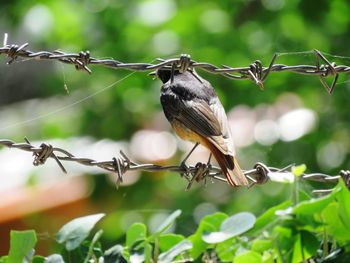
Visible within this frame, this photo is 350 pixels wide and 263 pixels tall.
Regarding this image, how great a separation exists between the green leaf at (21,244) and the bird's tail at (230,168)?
2.86 feet

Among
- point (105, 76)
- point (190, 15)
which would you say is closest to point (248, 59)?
point (190, 15)

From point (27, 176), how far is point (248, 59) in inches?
86.6

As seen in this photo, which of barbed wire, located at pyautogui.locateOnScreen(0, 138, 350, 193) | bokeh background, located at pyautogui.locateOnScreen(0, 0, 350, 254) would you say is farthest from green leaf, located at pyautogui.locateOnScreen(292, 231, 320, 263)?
→ bokeh background, located at pyautogui.locateOnScreen(0, 0, 350, 254)

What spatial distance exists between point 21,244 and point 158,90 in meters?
4.17

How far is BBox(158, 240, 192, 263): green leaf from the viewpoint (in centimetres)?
269

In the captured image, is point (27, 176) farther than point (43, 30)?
Yes

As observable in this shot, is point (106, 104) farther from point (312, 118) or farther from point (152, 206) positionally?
point (312, 118)

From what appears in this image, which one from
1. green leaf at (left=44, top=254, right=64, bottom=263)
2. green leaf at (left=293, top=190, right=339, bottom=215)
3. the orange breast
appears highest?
the orange breast

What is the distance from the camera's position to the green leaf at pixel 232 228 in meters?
2.73

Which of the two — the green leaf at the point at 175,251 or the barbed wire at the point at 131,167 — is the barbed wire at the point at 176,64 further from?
the green leaf at the point at 175,251

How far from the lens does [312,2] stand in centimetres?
685

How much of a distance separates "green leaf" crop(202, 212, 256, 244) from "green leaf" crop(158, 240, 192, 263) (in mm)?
83

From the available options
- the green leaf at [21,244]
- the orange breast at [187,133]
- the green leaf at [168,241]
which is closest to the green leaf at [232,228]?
the green leaf at [168,241]

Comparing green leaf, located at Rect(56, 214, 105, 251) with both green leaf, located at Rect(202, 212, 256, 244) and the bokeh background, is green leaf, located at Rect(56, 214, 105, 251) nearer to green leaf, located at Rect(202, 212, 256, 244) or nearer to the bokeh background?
green leaf, located at Rect(202, 212, 256, 244)
